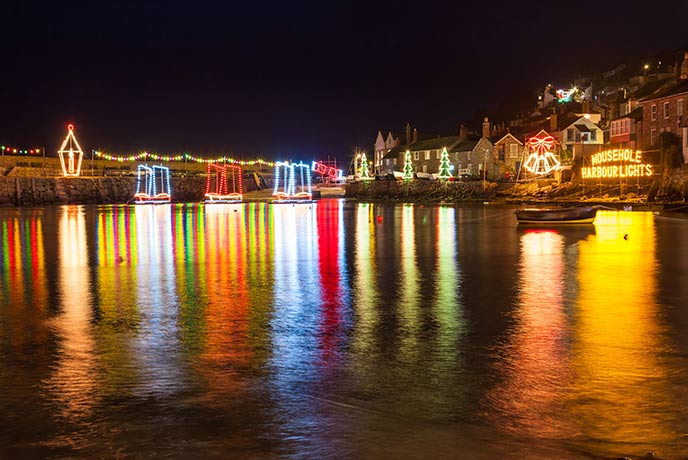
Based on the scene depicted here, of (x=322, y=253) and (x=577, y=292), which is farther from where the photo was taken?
(x=322, y=253)

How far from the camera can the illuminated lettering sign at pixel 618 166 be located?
56812 millimetres

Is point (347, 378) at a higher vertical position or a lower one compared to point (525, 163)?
lower

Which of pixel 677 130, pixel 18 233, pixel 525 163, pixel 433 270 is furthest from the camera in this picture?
pixel 525 163

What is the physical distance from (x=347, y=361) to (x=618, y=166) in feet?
186

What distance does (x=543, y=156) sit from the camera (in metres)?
73.1

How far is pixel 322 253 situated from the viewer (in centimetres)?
2258

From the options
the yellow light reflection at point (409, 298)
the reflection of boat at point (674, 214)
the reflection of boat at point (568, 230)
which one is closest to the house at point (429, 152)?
the reflection of boat at point (674, 214)

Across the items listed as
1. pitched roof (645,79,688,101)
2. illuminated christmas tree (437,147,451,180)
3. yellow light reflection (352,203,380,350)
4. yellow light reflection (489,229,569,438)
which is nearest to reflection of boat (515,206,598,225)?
yellow light reflection (352,203,380,350)

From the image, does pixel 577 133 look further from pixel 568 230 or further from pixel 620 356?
pixel 620 356

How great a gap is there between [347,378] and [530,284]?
8.38 meters

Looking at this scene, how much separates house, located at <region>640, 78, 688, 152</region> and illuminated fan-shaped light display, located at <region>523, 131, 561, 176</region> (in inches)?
467

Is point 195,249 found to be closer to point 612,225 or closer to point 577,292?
point 577,292

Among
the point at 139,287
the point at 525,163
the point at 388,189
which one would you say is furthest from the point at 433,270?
the point at 388,189

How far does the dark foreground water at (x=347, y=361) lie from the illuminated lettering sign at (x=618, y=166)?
136 ft
